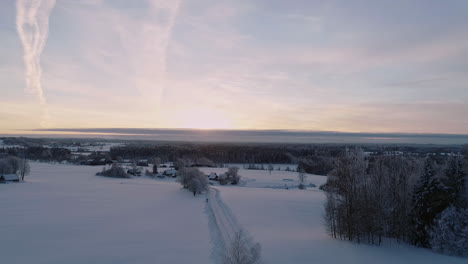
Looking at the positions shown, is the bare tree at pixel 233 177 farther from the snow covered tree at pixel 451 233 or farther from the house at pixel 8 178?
the snow covered tree at pixel 451 233

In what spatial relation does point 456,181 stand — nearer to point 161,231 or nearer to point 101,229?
point 161,231

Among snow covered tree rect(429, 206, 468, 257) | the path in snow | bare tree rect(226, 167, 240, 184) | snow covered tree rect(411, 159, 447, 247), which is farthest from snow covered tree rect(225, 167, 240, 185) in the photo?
snow covered tree rect(429, 206, 468, 257)

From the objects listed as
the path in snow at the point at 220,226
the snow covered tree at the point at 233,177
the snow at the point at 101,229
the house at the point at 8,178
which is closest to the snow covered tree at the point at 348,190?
the path in snow at the point at 220,226

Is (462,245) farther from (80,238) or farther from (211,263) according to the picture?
(80,238)

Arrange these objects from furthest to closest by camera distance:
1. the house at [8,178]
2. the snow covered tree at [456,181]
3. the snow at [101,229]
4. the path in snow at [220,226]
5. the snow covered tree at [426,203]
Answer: the house at [8,178] < the snow covered tree at [456,181] < the snow covered tree at [426,203] < the path in snow at [220,226] < the snow at [101,229]

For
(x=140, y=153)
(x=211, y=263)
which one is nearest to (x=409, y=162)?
Result: (x=211, y=263)

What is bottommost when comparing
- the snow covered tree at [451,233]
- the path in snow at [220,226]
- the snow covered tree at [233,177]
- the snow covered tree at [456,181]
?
the snow covered tree at [233,177]

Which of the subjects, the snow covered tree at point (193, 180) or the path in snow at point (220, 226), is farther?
the snow covered tree at point (193, 180)

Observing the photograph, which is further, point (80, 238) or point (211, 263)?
point (80, 238)
